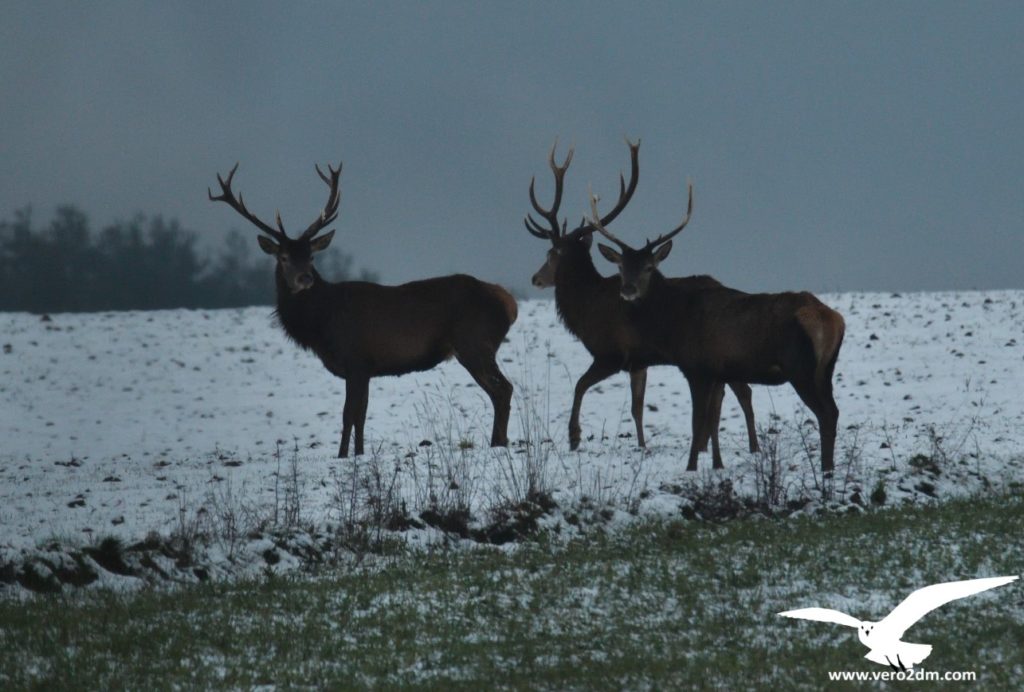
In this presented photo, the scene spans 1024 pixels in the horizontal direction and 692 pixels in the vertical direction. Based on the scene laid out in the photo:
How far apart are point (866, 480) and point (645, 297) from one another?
9.75 ft

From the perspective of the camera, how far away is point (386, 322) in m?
13.7

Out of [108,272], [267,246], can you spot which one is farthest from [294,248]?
[108,272]

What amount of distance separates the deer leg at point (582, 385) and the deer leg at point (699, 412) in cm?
155

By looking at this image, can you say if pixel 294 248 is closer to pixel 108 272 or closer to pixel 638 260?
pixel 638 260

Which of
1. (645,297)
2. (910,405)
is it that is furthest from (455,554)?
(910,405)

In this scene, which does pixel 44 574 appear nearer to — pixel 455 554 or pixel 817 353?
pixel 455 554

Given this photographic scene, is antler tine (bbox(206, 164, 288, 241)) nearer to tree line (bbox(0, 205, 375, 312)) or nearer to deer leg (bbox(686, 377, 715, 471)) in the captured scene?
deer leg (bbox(686, 377, 715, 471))

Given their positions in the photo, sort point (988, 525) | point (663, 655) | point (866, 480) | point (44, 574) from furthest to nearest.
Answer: point (866, 480) → point (988, 525) → point (44, 574) → point (663, 655)

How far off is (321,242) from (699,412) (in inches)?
186

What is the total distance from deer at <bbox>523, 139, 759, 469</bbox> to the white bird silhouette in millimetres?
6396

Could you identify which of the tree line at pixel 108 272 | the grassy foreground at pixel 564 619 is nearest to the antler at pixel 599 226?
the grassy foreground at pixel 564 619

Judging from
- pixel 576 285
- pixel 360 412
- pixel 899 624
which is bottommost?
pixel 899 624

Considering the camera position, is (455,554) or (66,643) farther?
(455,554)

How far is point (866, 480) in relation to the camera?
10.4 metres
